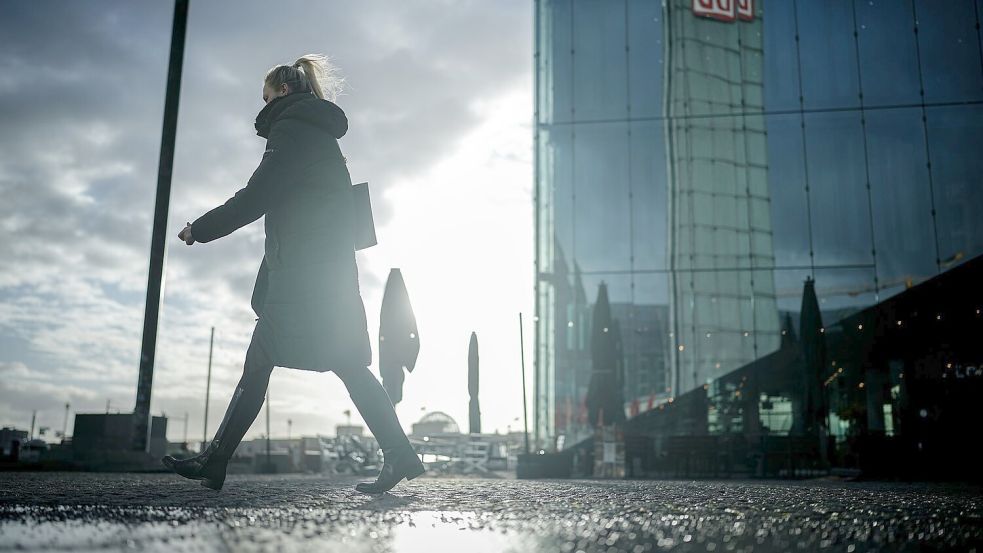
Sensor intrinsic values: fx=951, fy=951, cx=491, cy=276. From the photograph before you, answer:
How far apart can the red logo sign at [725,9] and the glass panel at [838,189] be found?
10.6ft

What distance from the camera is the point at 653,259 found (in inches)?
887

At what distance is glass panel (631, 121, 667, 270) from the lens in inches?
888

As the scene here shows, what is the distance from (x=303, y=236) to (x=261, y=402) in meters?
0.67

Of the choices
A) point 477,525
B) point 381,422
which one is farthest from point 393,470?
point 477,525

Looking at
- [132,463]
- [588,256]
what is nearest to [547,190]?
[588,256]

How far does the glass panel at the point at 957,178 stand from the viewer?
20.9 meters

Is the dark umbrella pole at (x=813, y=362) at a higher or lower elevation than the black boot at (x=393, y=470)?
higher

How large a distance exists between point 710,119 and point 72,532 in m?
22.9

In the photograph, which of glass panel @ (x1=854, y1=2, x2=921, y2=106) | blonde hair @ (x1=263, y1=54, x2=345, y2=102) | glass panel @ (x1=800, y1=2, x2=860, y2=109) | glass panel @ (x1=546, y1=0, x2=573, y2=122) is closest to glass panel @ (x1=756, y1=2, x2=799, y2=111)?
glass panel @ (x1=800, y1=2, x2=860, y2=109)

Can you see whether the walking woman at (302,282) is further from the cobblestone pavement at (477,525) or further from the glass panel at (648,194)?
the glass panel at (648,194)

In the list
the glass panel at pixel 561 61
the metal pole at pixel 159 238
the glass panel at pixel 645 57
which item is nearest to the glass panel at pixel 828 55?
the glass panel at pixel 645 57

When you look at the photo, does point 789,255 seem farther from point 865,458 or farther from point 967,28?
point 865,458

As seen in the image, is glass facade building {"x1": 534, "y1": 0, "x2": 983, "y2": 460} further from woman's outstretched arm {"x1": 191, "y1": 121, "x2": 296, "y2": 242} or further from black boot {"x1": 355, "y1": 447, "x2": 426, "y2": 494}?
woman's outstretched arm {"x1": 191, "y1": 121, "x2": 296, "y2": 242}

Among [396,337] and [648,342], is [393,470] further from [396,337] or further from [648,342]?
[648,342]
